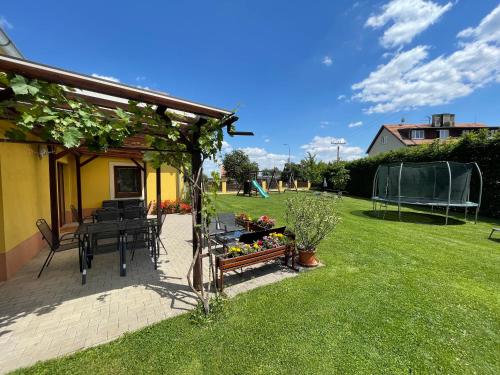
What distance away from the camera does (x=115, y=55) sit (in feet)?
28.0

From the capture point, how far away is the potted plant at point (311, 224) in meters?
4.39

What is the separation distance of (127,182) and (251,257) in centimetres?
851

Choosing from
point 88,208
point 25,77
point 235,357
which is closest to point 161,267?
point 235,357

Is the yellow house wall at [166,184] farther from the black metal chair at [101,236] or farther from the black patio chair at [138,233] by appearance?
the black metal chair at [101,236]

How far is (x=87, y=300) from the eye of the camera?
10.6 ft

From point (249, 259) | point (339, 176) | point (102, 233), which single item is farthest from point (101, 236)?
point (339, 176)

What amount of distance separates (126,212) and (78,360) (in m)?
3.71

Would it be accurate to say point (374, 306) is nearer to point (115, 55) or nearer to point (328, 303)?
point (328, 303)

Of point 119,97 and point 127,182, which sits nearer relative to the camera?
point 119,97

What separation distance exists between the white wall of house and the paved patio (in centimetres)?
3088

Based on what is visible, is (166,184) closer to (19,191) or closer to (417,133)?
(19,191)

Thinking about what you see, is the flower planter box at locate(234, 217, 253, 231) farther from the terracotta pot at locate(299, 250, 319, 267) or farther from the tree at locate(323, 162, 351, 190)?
the tree at locate(323, 162, 351, 190)

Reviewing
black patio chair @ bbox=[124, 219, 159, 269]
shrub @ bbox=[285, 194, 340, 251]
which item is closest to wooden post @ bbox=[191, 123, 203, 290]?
black patio chair @ bbox=[124, 219, 159, 269]

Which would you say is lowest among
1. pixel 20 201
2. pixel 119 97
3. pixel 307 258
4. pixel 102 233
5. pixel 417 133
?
pixel 307 258
